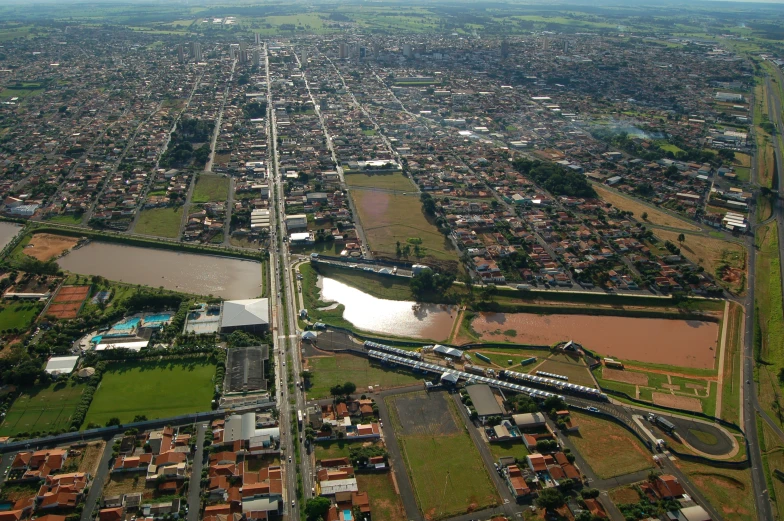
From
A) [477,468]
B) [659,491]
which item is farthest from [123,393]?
[659,491]

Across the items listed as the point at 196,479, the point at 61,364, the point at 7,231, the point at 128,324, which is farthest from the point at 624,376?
the point at 7,231

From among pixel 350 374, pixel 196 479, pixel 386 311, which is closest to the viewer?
pixel 196 479

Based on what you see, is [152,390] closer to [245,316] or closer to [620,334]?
[245,316]

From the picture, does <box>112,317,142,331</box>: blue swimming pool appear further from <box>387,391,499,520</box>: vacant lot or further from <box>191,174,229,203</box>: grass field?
<box>191,174,229,203</box>: grass field

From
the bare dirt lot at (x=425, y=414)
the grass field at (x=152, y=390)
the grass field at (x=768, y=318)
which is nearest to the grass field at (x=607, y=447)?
the bare dirt lot at (x=425, y=414)

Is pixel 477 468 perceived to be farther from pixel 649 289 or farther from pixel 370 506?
pixel 649 289

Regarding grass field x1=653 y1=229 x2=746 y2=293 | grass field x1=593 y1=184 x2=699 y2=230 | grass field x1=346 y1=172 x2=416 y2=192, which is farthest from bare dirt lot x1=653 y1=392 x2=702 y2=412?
grass field x1=346 y1=172 x2=416 y2=192
